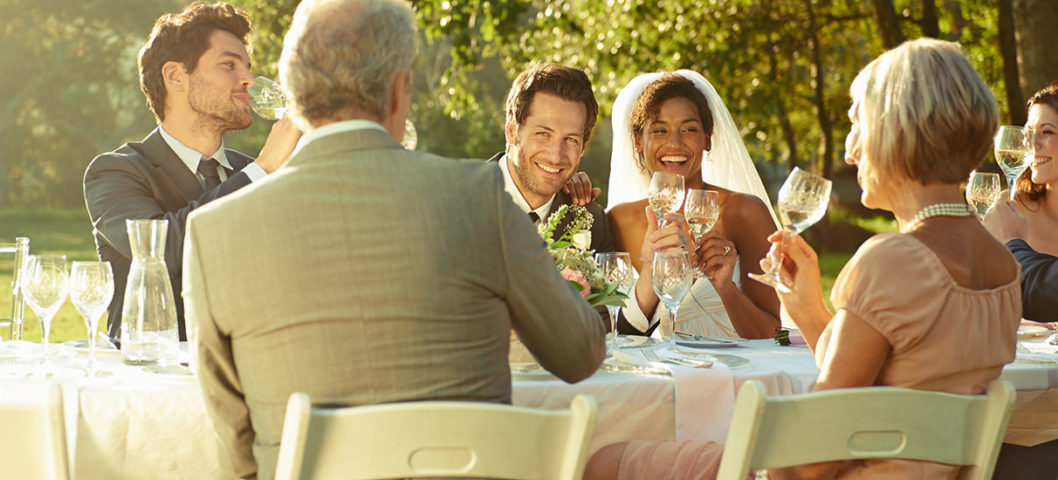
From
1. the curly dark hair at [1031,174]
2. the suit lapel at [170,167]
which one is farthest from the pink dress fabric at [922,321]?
the suit lapel at [170,167]

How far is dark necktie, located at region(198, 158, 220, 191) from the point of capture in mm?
4138

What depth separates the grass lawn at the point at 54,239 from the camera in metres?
17.3

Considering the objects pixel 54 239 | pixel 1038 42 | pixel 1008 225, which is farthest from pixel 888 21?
pixel 54 239

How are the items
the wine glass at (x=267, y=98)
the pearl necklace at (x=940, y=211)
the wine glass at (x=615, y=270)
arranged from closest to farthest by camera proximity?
the pearl necklace at (x=940, y=211) < the wine glass at (x=615, y=270) < the wine glass at (x=267, y=98)

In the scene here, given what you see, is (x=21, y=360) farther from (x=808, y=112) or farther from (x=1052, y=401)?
(x=808, y=112)

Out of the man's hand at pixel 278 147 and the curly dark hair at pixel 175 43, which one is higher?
the curly dark hair at pixel 175 43

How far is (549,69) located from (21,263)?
6.77ft

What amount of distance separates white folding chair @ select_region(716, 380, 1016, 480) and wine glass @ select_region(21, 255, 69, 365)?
5.92 ft

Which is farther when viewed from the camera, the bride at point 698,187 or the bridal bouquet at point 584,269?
the bride at point 698,187

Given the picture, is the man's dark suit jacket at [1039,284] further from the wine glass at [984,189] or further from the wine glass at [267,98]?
the wine glass at [267,98]

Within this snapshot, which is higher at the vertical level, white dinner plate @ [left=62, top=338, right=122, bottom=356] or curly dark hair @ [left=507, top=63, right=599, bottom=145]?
curly dark hair @ [left=507, top=63, right=599, bottom=145]

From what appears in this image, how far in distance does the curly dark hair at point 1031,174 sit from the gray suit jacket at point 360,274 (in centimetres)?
320

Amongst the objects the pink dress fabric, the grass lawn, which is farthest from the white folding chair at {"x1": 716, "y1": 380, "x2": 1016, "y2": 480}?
the grass lawn

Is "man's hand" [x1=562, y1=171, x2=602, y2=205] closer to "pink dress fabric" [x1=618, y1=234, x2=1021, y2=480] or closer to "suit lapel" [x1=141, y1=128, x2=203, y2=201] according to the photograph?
"suit lapel" [x1=141, y1=128, x2=203, y2=201]
